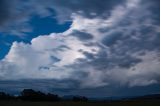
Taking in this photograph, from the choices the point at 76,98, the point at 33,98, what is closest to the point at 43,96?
the point at 33,98

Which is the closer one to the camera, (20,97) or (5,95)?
(20,97)

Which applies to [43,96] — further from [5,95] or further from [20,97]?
[5,95]

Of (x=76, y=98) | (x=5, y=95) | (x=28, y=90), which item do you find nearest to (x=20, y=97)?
(x=28, y=90)

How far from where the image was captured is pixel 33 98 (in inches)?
6639

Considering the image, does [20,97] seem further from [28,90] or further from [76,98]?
[76,98]

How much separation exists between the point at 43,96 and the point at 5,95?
2713cm

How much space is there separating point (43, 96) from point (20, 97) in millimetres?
14087

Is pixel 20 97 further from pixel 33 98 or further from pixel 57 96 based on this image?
pixel 57 96

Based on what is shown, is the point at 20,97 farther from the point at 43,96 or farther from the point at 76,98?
the point at 76,98

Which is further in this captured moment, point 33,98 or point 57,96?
point 57,96

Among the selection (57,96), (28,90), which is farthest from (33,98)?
(57,96)

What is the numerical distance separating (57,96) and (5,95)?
3324 cm

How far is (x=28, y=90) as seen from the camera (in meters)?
173

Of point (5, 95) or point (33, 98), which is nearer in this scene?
point (33, 98)
